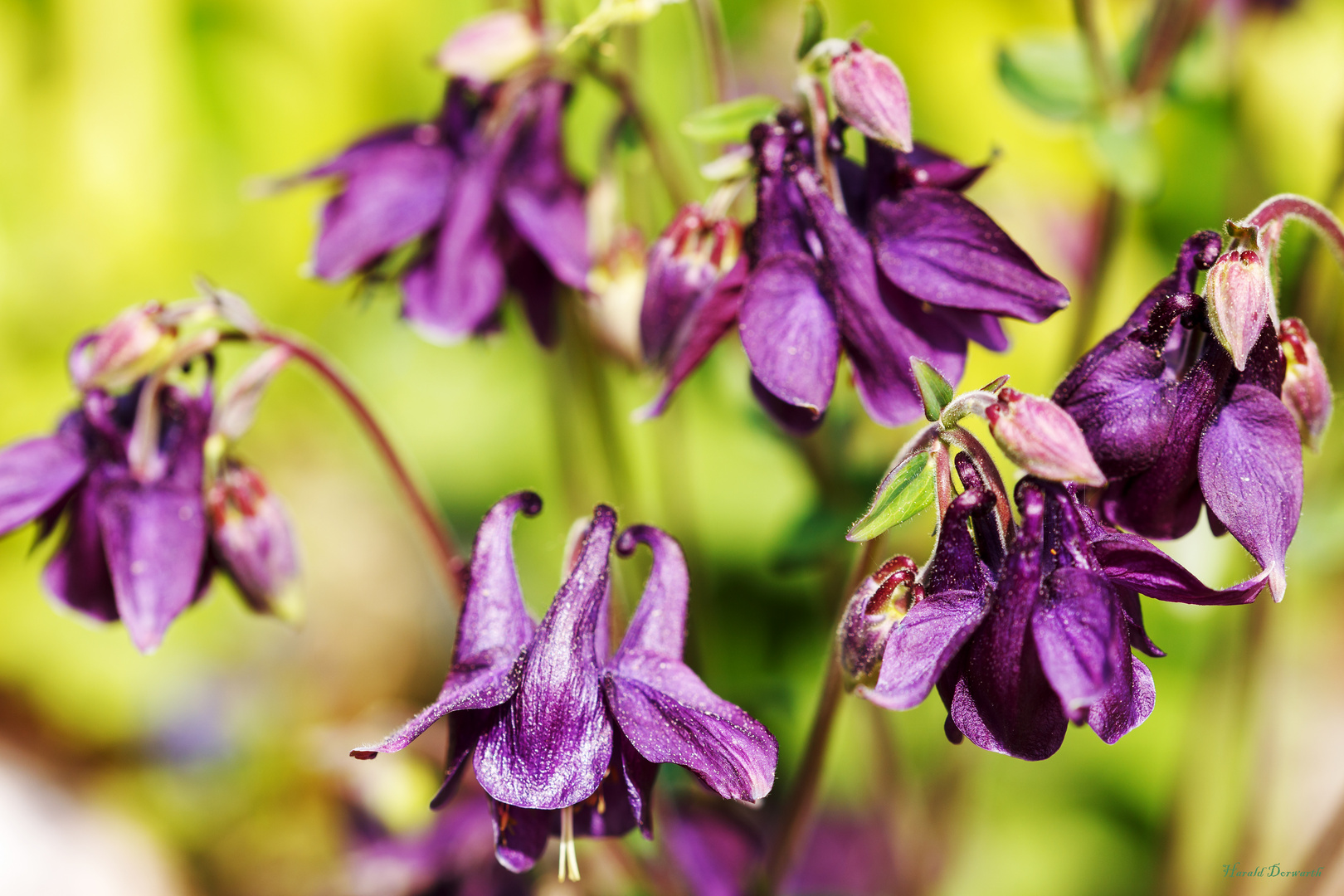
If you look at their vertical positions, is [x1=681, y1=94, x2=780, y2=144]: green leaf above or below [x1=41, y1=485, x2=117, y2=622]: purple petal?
above

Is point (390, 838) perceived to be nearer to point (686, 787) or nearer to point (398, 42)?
point (686, 787)

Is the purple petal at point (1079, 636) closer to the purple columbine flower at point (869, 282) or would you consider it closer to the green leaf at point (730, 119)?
the purple columbine flower at point (869, 282)

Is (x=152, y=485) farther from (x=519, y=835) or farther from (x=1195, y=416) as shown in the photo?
(x=1195, y=416)

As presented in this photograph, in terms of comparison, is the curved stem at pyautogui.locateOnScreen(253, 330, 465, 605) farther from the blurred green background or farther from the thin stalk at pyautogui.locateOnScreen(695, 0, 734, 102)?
the thin stalk at pyautogui.locateOnScreen(695, 0, 734, 102)

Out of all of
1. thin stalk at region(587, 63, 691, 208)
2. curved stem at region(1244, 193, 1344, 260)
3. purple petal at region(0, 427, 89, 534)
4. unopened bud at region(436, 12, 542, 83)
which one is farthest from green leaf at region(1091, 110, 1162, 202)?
purple petal at region(0, 427, 89, 534)

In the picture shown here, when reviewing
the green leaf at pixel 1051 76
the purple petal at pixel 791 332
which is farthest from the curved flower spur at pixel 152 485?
the green leaf at pixel 1051 76

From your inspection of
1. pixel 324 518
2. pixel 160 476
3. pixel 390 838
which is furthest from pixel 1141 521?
pixel 324 518
